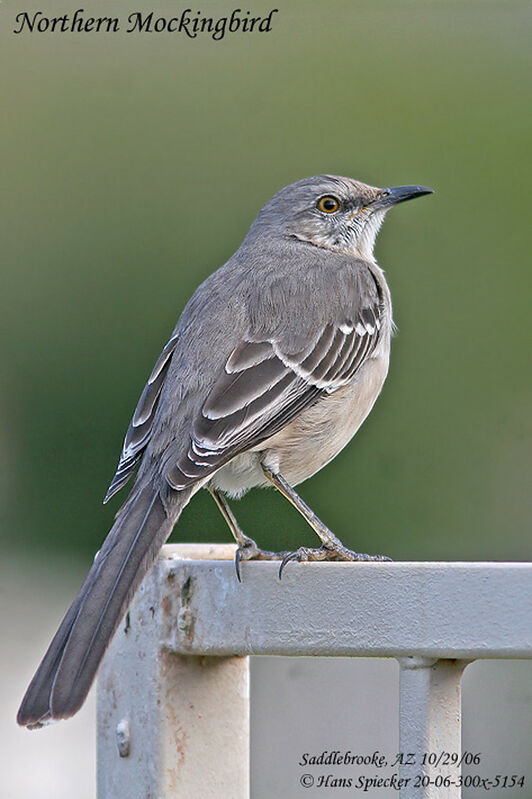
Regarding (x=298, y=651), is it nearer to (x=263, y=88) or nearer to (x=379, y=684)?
(x=379, y=684)

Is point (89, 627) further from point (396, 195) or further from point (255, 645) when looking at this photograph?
point (396, 195)

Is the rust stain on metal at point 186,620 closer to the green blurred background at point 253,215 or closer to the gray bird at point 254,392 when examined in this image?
the gray bird at point 254,392

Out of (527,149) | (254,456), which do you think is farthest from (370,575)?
(527,149)

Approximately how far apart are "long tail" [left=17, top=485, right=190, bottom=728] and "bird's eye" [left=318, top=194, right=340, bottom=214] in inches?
90.4

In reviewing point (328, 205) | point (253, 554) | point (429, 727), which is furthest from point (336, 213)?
point (429, 727)

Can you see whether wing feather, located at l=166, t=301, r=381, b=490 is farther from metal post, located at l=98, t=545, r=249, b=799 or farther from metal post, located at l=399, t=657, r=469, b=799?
metal post, located at l=399, t=657, r=469, b=799

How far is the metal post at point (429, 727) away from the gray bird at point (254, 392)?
0.80m

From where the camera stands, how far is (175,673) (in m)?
2.79

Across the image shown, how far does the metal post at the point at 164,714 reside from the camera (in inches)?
108

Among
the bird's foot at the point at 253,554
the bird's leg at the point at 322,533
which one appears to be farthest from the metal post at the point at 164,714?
the bird's leg at the point at 322,533

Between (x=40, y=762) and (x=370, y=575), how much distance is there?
11.9 ft

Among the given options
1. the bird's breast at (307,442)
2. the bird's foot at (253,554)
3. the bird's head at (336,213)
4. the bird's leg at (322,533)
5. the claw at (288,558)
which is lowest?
the claw at (288,558)

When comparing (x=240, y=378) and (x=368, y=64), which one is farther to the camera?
(x=368, y=64)

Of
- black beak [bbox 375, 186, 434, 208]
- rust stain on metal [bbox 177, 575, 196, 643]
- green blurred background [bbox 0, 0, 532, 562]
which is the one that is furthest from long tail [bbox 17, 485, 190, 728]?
green blurred background [bbox 0, 0, 532, 562]
